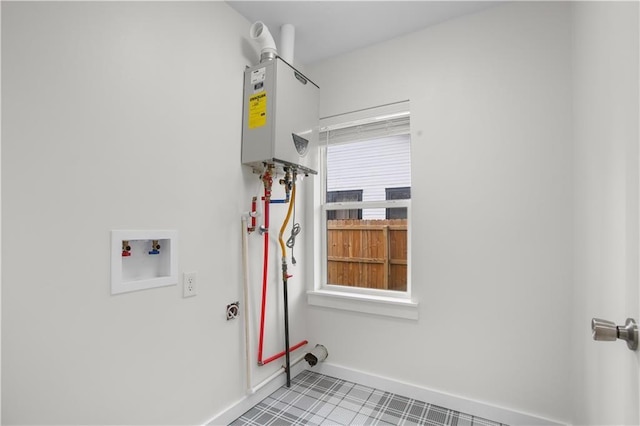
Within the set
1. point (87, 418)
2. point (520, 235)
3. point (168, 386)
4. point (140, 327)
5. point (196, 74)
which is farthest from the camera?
point (520, 235)

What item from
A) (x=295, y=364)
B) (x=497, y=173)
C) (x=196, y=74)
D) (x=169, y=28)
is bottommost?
(x=295, y=364)

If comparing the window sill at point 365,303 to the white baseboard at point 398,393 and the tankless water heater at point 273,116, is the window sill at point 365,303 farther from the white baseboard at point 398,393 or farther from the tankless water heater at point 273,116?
the tankless water heater at point 273,116

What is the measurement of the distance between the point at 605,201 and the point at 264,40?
187cm

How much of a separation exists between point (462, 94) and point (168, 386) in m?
2.35

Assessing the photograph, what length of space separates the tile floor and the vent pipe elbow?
218 cm

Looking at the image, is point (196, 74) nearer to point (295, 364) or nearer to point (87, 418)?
point (87, 418)

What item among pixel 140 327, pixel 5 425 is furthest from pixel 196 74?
pixel 5 425

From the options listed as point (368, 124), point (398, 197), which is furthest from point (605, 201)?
point (368, 124)

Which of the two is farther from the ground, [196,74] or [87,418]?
[196,74]

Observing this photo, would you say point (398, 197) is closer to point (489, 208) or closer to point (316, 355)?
point (489, 208)

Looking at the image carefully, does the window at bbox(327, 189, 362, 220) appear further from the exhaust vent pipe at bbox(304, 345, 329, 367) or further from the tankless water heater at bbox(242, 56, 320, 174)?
the exhaust vent pipe at bbox(304, 345, 329, 367)

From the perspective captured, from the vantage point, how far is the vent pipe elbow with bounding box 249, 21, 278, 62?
1.87m

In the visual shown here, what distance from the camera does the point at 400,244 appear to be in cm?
236

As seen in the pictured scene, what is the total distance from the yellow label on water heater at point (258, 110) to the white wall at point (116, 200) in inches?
3.4
